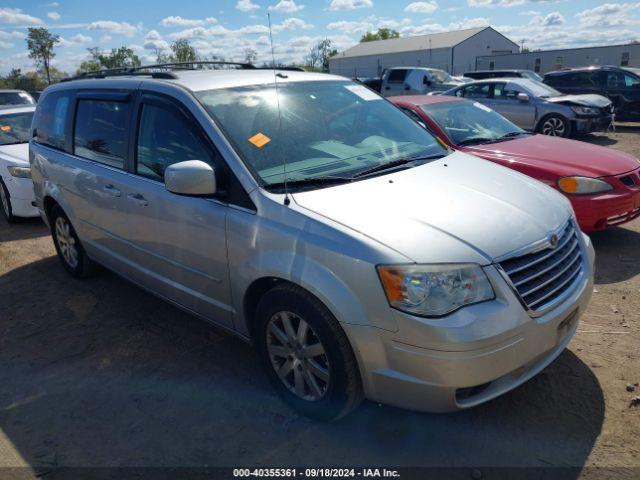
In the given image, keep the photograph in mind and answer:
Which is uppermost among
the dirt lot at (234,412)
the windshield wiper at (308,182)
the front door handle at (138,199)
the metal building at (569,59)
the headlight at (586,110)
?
the metal building at (569,59)

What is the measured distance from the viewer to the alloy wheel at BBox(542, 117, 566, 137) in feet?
36.7

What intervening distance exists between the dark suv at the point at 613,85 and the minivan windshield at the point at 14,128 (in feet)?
45.2

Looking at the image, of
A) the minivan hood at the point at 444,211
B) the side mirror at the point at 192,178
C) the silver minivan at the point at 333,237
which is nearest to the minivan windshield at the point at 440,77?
the silver minivan at the point at 333,237

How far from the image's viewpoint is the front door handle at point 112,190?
366 cm

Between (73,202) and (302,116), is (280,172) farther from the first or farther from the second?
(73,202)

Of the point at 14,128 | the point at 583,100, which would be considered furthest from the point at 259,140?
the point at 583,100

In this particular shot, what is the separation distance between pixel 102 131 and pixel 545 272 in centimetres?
330

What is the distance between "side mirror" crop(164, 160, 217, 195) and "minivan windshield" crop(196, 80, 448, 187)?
23cm

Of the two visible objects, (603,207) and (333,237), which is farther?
(603,207)

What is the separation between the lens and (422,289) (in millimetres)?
2207

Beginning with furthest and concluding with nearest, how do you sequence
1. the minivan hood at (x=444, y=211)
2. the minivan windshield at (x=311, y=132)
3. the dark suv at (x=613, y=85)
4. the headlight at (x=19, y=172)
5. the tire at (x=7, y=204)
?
1. the dark suv at (x=613, y=85)
2. the tire at (x=7, y=204)
3. the headlight at (x=19, y=172)
4. the minivan windshield at (x=311, y=132)
5. the minivan hood at (x=444, y=211)

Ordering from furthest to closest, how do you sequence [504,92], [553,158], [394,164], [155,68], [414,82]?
[414,82], [504,92], [553,158], [155,68], [394,164]

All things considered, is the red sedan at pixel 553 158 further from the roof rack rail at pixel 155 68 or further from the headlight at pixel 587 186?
the roof rack rail at pixel 155 68

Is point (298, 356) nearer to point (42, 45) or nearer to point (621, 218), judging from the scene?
point (621, 218)
